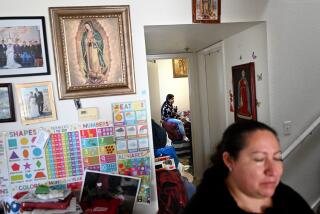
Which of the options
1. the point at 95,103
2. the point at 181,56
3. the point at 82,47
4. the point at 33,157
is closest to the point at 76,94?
the point at 95,103

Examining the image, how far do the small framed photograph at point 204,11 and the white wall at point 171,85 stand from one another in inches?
149

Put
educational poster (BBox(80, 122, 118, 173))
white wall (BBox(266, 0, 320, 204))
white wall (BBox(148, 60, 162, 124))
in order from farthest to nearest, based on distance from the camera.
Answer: white wall (BBox(148, 60, 162, 124)) < white wall (BBox(266, 0, 320, 204)) < educational poster (BBox(80, 122, 118, 173))

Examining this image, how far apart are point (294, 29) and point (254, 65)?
1.20 feet

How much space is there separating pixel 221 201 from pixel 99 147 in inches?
38.4

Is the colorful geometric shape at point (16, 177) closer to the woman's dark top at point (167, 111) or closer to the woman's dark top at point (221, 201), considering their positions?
the woman's dark top at point (221, 201)

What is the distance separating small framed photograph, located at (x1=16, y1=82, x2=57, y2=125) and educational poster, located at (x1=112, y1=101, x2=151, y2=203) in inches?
14.7

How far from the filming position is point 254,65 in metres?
2.11

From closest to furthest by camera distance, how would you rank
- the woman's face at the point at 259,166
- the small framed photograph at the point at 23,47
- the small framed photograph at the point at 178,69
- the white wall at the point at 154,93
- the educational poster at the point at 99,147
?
the woman's face at the point at 259,166, the small framed photograph at the point at 23,47, the educational poster at the point at 99,147, the white wall at the point at 154,93, the small framed photograph at the point at 178,69

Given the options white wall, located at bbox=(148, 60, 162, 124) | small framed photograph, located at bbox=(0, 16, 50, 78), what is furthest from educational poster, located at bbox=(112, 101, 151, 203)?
white wall, located at bbox=(148, 60, 162, 124)

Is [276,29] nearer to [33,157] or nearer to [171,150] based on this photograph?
[171,150]

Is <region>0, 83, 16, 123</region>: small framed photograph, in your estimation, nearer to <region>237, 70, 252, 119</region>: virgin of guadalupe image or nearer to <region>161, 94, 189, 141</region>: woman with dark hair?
<region>237, 70, 252, 119</region>: virgin of guadalupe image

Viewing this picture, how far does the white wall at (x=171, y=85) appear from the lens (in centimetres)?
559

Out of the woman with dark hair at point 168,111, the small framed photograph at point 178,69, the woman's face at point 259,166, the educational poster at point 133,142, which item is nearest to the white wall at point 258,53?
the educational poster at point 133,142

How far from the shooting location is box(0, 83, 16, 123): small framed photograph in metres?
1.53
